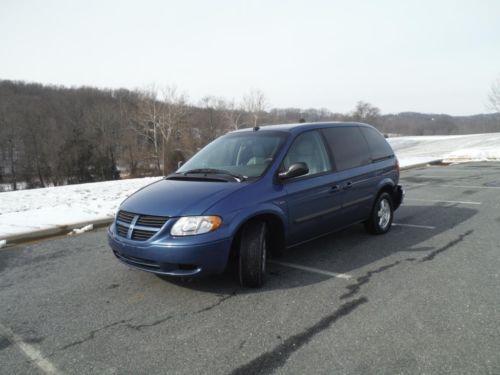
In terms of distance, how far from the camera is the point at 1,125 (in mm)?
66750

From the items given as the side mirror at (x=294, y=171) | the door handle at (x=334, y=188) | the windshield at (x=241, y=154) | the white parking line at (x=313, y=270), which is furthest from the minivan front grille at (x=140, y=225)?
the door handle at (x=334, y=188)

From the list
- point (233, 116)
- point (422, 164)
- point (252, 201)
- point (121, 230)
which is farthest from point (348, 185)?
point (233, 116)

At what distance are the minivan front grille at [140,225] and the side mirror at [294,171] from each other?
137 cm

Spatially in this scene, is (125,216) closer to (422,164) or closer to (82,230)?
(82,230)

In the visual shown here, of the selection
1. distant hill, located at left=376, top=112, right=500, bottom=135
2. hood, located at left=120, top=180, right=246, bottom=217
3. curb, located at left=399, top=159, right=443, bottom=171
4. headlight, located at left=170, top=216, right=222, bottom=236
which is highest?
distant hill, located at left=376, top=112, right=500, bottom=135

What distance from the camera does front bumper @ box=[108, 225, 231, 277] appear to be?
3.30 m

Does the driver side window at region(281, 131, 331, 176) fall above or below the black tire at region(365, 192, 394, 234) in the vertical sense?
above

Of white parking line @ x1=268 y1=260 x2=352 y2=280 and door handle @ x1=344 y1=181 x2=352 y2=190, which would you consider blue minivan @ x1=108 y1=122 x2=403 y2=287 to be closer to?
door handle @ x1=344 y1=181 x2=352 y2=190

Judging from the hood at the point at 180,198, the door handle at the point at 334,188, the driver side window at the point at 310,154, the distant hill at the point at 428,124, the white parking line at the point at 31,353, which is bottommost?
the white parking line at the point at 31,353

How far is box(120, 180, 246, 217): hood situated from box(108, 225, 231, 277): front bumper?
1.02 ft

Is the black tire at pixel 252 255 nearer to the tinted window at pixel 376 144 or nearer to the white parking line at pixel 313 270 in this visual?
the white parking line at pixel 313 270

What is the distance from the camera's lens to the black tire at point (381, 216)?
558 centimetres

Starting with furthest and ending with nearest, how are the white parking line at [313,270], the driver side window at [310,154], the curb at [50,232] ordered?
Answer: the curb at [50,232] < the driver side window at [310,154] < the white parking line at [313,270]

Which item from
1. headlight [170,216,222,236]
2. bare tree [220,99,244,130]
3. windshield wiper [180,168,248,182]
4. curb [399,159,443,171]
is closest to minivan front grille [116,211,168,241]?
headlight [170,216,222,236]
